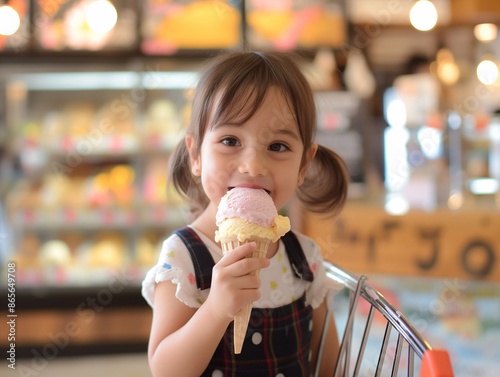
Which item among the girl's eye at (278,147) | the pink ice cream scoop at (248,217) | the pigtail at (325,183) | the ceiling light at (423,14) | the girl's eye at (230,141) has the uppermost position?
the ceiling light at (423,14)

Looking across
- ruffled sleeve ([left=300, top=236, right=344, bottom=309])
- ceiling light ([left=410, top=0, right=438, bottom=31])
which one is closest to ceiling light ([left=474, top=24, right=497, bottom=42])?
ceiling light ([left=410, top=0, right=438, bottom=31])

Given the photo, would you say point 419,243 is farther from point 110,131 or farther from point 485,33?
point 485,33

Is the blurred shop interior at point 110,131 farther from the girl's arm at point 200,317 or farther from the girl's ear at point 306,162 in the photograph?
the girl's arm at point 200,317

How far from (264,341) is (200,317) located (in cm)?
20

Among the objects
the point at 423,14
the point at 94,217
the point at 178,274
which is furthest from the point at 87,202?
the point at 178,274

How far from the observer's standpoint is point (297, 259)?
1364 mm

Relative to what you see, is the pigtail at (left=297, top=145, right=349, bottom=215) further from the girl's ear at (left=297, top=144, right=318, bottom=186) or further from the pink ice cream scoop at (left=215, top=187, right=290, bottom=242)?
the pink ice cream scoop at (left=215, top=187, right=290, bottom=242)

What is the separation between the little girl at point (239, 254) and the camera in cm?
111

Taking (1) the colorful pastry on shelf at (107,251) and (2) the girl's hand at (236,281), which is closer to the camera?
(2) the girl's hand at (236,281)

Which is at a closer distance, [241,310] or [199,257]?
[241,310]

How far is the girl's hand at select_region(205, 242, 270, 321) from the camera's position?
1.02m

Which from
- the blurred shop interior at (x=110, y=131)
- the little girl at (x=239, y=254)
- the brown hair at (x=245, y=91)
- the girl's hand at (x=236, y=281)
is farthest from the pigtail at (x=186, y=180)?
the blurred shop interior at (x=110, y=131)

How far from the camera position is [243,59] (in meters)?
1.25

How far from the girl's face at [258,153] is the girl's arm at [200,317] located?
168mm
